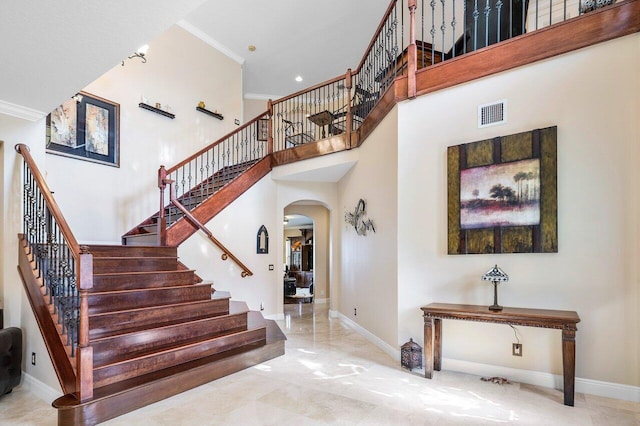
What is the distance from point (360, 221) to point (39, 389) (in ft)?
14.0

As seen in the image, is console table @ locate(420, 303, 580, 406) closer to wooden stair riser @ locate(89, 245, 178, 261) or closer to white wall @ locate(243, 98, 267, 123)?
wooden stair riser @ locate(89, 245, 178, 261)

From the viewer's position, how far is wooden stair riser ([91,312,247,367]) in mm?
3129

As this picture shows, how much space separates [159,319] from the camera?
12.5 feet

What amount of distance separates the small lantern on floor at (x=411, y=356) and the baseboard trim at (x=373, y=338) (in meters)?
0.29

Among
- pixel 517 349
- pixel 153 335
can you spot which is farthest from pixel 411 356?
pixel 153 335

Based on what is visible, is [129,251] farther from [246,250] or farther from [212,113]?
[212,113]

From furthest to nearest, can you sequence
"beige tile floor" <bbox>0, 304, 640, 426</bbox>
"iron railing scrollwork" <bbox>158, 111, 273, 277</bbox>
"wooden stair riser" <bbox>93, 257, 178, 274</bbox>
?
"iron railing scrollwork" <bbox>158, 111, 273, 277</bbox> → "wooden stair riser" <bbox>93, 257, 178, 274</bbox> → "beige tile floor" <bbox>0, 304, 640, 426</bbox>

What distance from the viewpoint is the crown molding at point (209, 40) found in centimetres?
710

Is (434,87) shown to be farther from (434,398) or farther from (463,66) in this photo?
(434,398)

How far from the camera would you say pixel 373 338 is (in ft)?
16.5

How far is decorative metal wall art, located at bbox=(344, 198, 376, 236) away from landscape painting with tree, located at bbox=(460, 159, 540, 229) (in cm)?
158

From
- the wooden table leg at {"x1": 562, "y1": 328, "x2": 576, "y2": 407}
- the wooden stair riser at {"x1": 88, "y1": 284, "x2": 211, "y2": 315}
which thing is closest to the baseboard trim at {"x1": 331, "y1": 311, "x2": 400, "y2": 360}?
the wooden table leg at {"x1": 562, "y1": 328, "x2": 576, "y2": 407}

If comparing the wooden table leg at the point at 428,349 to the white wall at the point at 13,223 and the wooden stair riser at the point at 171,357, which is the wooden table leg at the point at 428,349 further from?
the white wall at the point at 13,223

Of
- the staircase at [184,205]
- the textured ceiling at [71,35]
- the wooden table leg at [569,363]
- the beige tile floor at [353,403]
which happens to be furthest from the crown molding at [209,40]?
the wooden table leg at [569,363]
